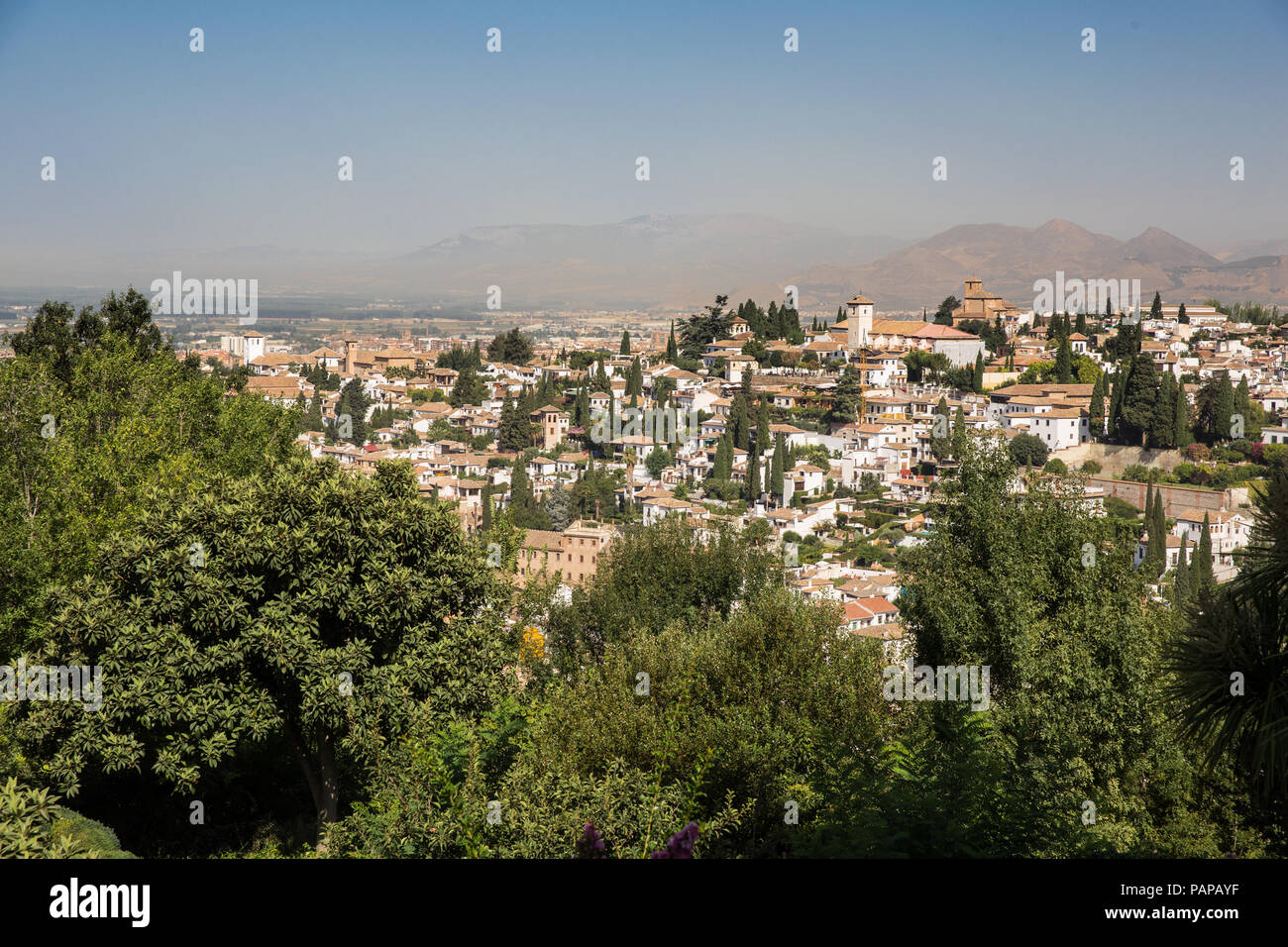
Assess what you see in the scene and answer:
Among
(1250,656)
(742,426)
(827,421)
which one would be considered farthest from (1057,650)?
(827,421)

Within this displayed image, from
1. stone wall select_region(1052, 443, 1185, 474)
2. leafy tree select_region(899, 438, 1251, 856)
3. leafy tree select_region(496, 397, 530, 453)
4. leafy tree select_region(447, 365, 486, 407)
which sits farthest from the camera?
leafy tree select_region(447, 365, 486, 407)

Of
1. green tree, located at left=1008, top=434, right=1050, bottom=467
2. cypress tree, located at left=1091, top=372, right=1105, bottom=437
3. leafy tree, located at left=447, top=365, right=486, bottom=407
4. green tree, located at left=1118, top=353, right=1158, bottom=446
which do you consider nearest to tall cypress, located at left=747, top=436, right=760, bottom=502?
green tree, located at left=1008, top=434, right=1050, bottom=467

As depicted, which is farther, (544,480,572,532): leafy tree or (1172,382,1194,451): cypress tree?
(1172,382,1194,451): cypress tree

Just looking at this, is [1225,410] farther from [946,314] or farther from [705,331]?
[705,331]

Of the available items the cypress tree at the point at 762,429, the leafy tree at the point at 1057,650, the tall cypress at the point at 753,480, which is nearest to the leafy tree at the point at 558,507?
the tall cypress at the point at 753,480

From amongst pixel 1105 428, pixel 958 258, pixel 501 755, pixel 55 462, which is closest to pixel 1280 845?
pixel 501 755

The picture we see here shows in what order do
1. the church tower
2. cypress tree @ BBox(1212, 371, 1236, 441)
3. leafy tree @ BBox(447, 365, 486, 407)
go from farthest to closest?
the church tower < leafy tree @ BBox(447, 365, 486, 407) < cypress tree @ BBox(1212, 371, 1236, 441)

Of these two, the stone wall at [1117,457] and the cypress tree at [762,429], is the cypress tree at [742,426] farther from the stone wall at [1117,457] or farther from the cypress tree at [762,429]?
the stone wall at [1117,457]

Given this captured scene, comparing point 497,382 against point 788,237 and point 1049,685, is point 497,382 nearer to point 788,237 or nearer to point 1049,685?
point 1049,685

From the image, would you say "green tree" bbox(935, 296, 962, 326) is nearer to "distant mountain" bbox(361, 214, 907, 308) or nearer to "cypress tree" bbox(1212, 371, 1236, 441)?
"cypress tree" bbox(1212, 371, 1236, 441)
